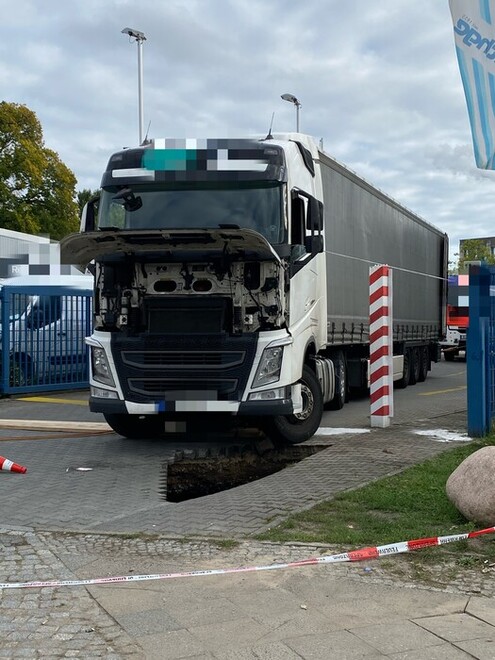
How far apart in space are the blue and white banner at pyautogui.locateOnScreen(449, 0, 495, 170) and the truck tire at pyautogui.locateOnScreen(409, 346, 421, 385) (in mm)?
11381

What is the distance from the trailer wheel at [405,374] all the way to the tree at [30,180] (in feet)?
96.1

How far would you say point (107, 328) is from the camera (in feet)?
27.9

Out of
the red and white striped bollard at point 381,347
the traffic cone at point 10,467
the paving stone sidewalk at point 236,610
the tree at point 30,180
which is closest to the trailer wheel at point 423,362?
the red and white striped bollard at point 381,347

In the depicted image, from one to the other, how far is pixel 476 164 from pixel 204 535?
4.42m

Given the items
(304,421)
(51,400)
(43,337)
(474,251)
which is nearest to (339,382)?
(304,421)

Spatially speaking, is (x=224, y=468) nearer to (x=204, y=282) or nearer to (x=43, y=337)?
(x=204, y=282)

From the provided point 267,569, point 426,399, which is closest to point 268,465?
point 267,569

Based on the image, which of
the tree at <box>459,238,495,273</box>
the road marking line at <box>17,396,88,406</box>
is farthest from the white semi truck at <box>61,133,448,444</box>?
the tree at <box>459,238,495,273</box>

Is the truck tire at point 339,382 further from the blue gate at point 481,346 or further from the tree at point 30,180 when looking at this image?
the tree at point 30,180

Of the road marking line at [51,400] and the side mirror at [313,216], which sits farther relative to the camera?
the road marking line at [51,400]

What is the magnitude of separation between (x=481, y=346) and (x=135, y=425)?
4.59 meters

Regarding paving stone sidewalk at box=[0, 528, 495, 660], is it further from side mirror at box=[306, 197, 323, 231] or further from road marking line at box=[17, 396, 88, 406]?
road marking line at box=[17, 396, 88, 406]

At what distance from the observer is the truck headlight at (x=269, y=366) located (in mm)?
8086

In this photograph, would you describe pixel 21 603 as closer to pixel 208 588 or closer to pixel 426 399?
pixel 208 588
